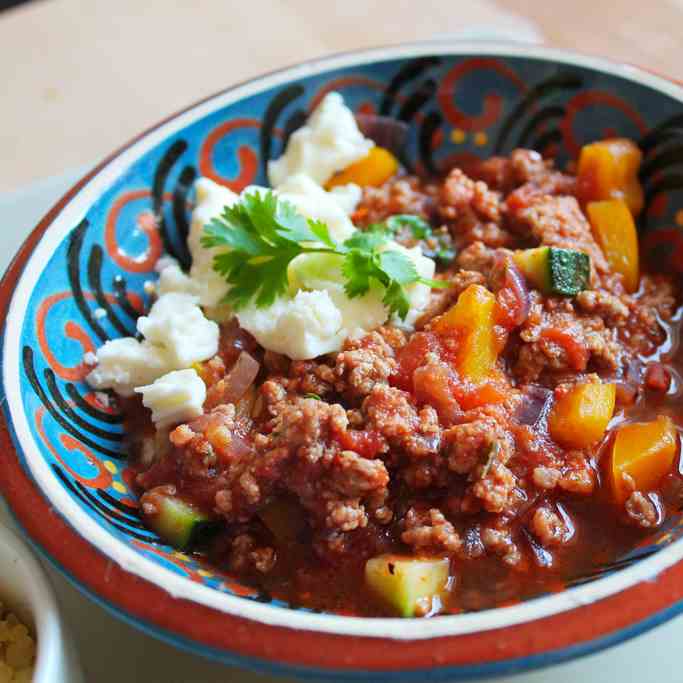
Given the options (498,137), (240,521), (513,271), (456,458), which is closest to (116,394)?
(240,521)

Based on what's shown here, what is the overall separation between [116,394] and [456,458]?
1.27 metres

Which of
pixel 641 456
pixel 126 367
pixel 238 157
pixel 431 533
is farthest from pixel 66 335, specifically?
pixel 641 456

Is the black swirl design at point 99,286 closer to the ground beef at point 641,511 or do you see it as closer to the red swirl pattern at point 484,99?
the red swirl pattern at point 484,99

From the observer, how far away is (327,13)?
17.0 feet

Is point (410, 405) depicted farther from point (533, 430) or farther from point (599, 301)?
point (599, 301)

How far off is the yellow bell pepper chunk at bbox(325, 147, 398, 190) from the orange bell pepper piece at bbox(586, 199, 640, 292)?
914 millimetres

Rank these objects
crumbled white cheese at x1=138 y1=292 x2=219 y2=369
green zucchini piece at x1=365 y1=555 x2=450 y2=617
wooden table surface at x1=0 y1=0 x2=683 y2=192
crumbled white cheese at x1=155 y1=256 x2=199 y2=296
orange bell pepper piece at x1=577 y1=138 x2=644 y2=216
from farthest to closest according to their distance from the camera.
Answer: wooden table surface at x1=0 y1=0 x2=683 y2=192 → orange bell pepper piece at x1=577 y1=138 x2=644 y2=216 → crumbled white cheese at x1=155 y1=256 x2=199 y2=296 → crumbled white cheese at x1=138 y1=292 x2=219 y2=369 → green zucchini piece at x1=365 y1=555 x2=450 y2=617

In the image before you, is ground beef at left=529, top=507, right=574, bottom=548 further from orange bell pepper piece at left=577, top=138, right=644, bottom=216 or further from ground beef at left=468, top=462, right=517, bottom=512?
orange bell pepper piece at left=577, top=138, right=644, bottom=216

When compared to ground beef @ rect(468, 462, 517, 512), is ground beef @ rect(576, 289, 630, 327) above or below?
above

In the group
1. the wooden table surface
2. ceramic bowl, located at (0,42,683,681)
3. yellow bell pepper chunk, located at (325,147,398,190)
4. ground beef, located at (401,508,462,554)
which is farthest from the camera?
the wooden table surface

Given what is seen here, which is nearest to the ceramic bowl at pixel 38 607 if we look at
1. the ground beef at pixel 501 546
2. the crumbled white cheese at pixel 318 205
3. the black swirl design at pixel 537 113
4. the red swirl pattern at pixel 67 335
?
the red swirl pattern at pixel 67 335

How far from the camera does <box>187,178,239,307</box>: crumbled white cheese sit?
131 inches

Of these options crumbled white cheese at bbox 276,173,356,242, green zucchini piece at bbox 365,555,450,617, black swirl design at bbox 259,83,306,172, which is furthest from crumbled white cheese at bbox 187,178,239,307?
green zucchini piece at bbox 365,555,450,617

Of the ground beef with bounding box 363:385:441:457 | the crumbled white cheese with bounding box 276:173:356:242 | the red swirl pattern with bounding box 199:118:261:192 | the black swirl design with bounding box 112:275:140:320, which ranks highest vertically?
the red swirl pattern with bounding box 199:118:261:192
